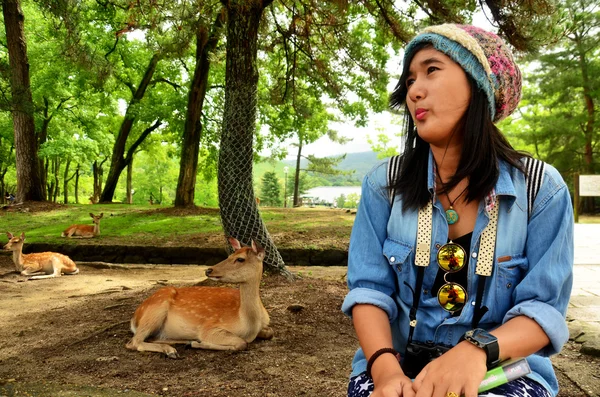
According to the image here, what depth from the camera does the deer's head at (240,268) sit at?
175 inches

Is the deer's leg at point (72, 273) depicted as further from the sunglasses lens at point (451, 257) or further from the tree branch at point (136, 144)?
the tree branch at point (136, 144)

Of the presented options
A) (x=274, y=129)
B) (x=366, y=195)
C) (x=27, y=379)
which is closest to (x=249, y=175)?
(x=27, y=379)

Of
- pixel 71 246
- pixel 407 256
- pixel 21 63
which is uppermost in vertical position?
pixel 21 63

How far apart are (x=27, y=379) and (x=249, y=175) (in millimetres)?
3673

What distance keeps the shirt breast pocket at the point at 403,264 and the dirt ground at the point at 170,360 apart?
168cm

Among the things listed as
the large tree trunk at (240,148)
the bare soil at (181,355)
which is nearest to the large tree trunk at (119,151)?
the bare soil at (181,355)

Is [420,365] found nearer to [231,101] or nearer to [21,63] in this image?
[231,101]

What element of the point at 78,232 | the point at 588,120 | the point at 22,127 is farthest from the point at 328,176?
the point at 78,232

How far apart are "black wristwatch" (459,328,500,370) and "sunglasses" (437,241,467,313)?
18cm

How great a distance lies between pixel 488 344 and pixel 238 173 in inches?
210

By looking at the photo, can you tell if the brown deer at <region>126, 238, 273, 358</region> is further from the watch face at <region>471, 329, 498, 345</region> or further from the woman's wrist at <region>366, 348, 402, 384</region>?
the watch face at <region>471, 329, 498, 345</region>

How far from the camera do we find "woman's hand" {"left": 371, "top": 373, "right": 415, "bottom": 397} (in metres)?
1.43

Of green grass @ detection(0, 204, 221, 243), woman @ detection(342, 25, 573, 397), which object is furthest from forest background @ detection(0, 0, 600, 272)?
woman @ detection(342, 25, 573, 397)

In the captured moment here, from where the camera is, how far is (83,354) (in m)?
4.15
